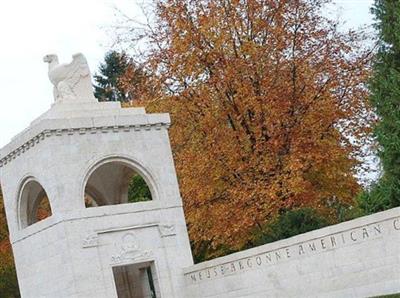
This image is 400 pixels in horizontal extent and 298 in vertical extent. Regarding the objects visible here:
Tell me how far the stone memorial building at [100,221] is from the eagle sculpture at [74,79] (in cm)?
3

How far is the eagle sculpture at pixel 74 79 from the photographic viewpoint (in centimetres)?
2347

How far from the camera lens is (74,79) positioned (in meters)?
23.7

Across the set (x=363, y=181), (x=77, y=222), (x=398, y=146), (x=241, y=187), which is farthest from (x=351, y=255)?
(x=363, y=181)

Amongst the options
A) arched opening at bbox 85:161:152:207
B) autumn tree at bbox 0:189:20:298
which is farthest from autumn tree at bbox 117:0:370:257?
autumn tree at bbox 0:189:20:298

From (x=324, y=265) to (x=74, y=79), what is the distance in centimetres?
872

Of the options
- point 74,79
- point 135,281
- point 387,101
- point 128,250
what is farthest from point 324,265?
point 74,79

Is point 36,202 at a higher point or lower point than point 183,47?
lower

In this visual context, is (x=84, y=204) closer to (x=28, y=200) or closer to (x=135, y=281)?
(x=28, y=200)

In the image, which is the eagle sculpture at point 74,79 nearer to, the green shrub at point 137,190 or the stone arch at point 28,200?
the stone arch at point 28,200

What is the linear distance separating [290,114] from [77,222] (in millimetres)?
8561

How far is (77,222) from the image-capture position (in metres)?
22.0

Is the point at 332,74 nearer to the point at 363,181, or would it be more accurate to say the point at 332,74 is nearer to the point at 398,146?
the point at 363,181

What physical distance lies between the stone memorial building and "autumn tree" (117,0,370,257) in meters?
3.56

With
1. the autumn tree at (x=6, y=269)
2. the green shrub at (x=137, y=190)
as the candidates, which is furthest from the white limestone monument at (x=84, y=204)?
the autumn tree at (x=6, y=269)
